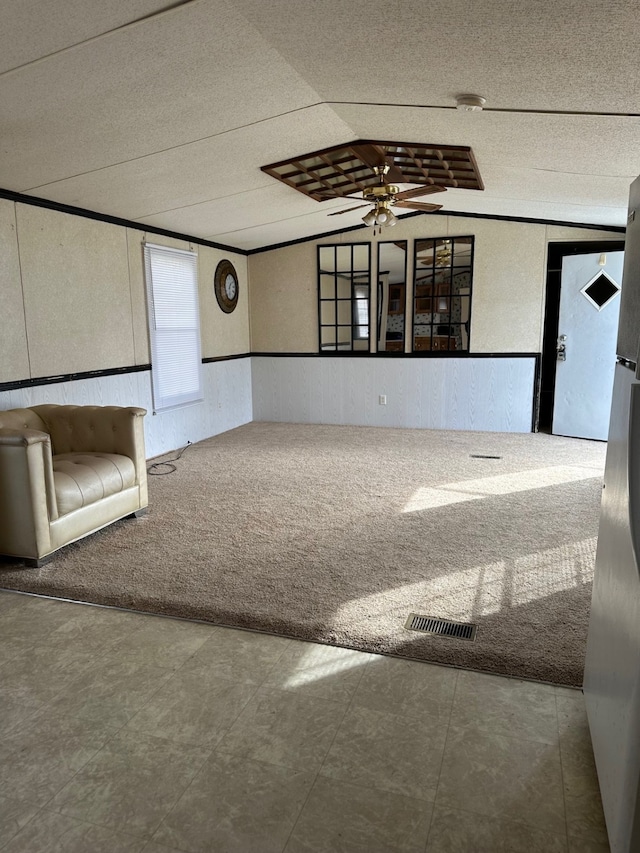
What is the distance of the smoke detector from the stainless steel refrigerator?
152 cm

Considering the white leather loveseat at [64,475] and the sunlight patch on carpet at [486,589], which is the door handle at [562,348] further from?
the white leather loveseat at [64,475]

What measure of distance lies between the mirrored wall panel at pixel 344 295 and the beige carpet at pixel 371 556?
236 centimetres

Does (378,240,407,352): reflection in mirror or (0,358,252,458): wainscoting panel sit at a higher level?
(378,240,407,352): reflection in mirror

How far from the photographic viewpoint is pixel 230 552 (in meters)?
3.34

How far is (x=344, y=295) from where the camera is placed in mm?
7293

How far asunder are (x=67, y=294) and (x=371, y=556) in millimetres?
3256

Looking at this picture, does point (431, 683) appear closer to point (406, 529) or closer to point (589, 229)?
point (406, 529)

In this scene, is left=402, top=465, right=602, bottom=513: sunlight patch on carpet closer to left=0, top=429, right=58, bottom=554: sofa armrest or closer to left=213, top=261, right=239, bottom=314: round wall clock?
left=0, top=429, right=58, bottom=554: sofa armrest

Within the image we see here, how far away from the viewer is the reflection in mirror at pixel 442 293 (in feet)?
22.3

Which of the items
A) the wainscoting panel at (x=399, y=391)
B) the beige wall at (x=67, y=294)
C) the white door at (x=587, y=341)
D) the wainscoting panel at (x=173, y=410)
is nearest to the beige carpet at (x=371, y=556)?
the wainscoting panel at (x=173, y=410)

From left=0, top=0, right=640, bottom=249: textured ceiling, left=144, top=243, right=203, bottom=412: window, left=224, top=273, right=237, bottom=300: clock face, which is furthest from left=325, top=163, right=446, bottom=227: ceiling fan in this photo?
left=224, top=273, right=237, bottom=300: clock face

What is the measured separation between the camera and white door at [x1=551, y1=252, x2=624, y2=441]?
614cm

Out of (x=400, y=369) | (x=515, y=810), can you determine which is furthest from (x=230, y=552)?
(x=400, y=369)

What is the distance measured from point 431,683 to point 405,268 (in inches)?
222
